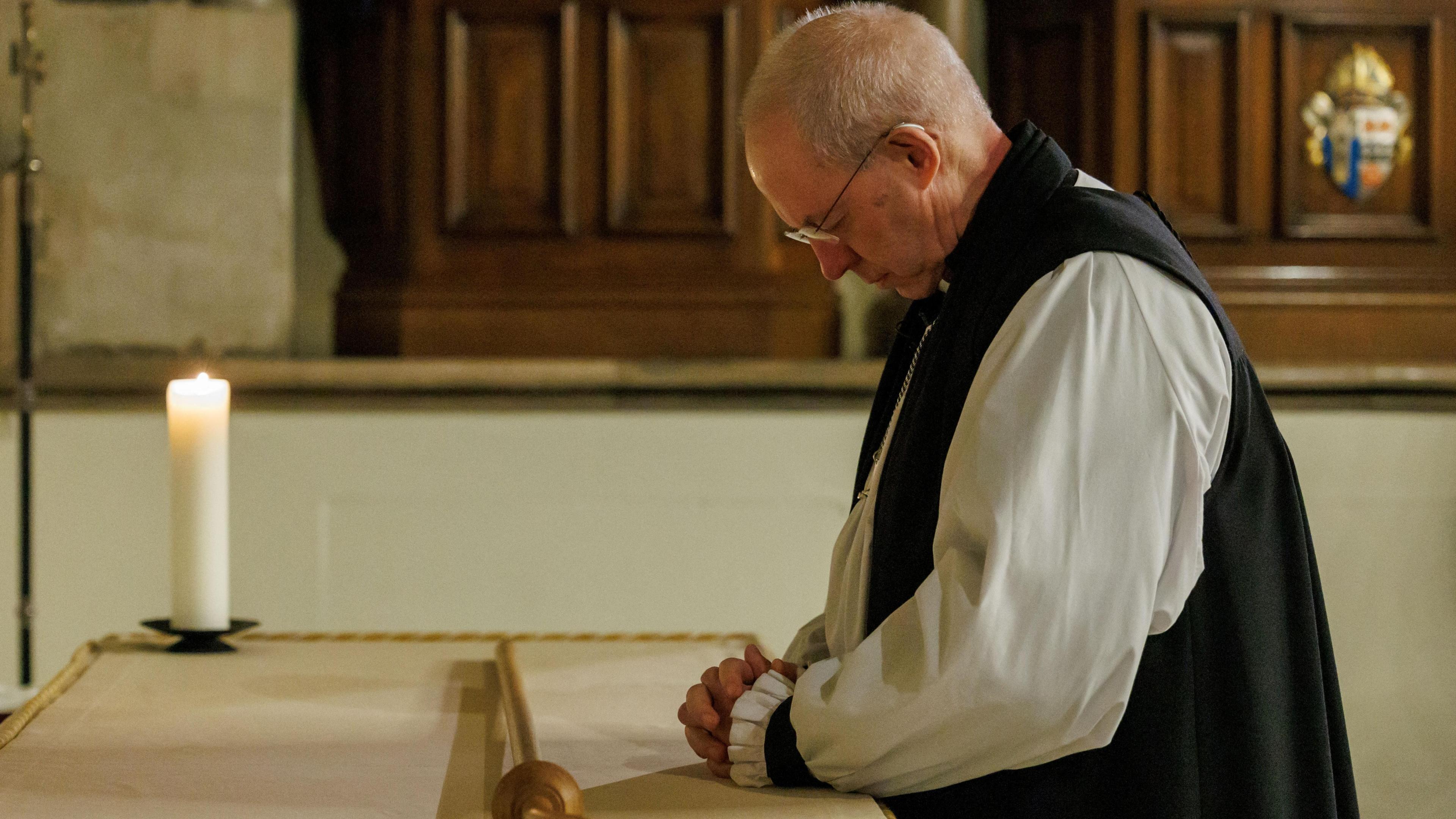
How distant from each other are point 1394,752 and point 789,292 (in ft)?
6.04

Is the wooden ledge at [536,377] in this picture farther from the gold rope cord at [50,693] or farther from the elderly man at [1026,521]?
the elderly man at [1026,521]

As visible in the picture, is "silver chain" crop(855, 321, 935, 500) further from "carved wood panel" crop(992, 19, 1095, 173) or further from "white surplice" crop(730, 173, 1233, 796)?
"carved wood panel" crop(992, 19, 1095, 173)

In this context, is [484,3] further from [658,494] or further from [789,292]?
[658,494]

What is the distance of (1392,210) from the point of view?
11.2 feet

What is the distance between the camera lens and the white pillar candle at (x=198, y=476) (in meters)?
1.71

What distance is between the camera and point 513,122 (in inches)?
131

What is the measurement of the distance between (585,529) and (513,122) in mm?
1034

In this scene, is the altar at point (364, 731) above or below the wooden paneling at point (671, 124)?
below

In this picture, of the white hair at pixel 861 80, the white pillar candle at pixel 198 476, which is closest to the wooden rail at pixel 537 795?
the white hair at pixel 861 80

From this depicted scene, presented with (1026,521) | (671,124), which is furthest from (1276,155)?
(1026,521)

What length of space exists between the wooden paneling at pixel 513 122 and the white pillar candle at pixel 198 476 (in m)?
1.65

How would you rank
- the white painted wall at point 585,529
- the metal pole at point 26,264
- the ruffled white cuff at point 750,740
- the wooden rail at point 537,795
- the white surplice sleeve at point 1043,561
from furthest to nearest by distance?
the white painted wall at point 585,529, the metal pole at point 26,264, the ruffled white cuff at point 750,740, the white surplice sleeve at point 1043,561, the wooden rail at point 537,795

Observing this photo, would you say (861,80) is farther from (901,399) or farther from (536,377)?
(536,377)

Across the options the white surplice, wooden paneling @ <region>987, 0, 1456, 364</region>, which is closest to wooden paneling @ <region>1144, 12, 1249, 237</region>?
wooden paneling @ <region>987, 0, 1456, 364</region>
